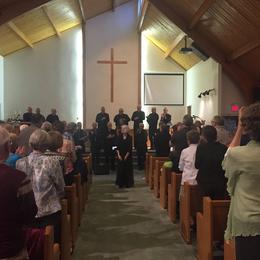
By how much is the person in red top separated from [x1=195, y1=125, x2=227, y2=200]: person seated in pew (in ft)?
8.56

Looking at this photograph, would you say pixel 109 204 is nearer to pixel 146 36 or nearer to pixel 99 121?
pixel 99 121

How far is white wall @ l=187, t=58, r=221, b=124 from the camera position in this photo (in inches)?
471

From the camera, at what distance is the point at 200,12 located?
10078 millimetres

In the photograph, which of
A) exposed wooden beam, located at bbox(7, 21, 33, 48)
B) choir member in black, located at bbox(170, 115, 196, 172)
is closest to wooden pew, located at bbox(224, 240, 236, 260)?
choir member in black, located at bbox(170, 115, 196, 172)

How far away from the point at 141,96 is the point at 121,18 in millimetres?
2966

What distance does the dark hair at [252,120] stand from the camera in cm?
229

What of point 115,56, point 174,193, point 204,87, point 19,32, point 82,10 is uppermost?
point 82,10

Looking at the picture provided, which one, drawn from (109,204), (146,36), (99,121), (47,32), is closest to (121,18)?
(146,36)

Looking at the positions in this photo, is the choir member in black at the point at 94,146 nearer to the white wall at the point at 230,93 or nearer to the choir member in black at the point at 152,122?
the choir member in black at the point at 152,122

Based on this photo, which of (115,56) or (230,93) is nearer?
(230,93)

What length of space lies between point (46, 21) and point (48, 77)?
247cm

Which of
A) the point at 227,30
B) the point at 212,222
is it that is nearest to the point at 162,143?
the point at 227,30

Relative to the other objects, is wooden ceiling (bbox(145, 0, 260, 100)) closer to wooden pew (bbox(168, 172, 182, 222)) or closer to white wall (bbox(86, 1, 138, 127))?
wooden pew (bbox(168, 172, 182, 222))

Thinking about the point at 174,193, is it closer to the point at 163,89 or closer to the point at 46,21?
the point at 46,21
